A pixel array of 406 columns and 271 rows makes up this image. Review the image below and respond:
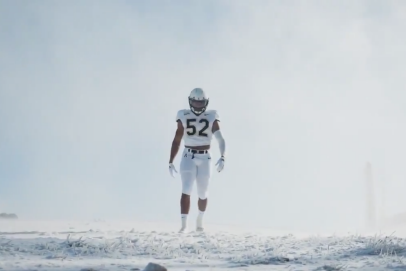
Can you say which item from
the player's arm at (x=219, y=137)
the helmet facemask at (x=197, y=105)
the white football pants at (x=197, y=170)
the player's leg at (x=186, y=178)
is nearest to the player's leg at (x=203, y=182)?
the white football pants at (x=197, y=170)

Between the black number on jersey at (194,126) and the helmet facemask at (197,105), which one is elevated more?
the helmet facemask at (197,105)

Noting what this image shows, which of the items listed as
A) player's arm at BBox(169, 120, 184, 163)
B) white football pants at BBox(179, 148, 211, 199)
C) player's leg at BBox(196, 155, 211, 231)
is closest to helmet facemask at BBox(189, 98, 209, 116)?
player's arm at BBox(169, 120, 184, 163)

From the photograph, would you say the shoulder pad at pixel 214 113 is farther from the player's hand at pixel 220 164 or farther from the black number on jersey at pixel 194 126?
the player's hand at pixel 220 164

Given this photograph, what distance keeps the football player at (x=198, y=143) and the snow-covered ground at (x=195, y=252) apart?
1.56 m

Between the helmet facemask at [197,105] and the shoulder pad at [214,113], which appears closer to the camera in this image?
the helmet facemask at [197,105]

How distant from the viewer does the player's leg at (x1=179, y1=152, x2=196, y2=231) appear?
24.9 feet

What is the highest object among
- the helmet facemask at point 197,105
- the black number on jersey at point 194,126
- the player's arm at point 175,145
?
the helmet facemask at point 197,105

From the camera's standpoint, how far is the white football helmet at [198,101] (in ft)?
25.6

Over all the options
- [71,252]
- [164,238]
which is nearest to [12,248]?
[71,252]

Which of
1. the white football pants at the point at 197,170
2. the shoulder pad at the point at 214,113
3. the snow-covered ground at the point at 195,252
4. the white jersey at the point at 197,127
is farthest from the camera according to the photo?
the shoulder pad at the point at 214,113

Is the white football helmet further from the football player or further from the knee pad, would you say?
the knee pad

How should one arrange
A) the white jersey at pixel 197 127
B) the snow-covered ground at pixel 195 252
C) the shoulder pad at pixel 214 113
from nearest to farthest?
the snow-covered ground at pixel 195 252, the white jersey at pixel 197 127, the shoulder pad at pixel 214 113

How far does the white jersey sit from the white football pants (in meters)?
0.20

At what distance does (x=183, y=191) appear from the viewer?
7.68m
